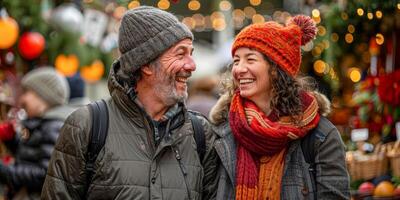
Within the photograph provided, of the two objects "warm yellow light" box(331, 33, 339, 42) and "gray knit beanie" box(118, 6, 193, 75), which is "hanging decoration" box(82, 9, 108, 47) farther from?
"gray knit beanie" box(118, 6, 193, 75)

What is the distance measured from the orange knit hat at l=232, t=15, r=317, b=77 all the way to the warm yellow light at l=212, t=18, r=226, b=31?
16.6 m

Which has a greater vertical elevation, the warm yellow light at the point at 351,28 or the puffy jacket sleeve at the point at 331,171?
the warm yellow light at the point at 351,28

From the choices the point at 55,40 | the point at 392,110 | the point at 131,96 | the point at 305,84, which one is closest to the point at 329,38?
the point at 392,110

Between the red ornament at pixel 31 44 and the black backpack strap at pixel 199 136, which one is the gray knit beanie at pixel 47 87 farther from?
the red ornament at pixel 31 44

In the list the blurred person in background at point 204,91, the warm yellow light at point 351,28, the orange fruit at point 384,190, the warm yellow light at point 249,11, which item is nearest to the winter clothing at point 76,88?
the blurred person in background at point 204,91

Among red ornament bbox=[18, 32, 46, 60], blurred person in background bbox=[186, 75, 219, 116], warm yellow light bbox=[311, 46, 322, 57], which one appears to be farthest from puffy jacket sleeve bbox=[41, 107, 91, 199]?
red ornament bbox=[18, 32, 46, 60]

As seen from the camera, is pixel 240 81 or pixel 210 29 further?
pixel 210 29

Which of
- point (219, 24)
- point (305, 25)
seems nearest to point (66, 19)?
point (305, 25)

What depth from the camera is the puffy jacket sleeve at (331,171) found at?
439cm

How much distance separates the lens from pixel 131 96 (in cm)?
449

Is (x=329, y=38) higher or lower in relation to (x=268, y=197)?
higher

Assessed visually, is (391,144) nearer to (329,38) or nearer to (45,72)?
(329,38)

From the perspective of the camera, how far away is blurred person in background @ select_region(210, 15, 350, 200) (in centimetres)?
441

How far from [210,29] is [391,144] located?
56.6 feet
